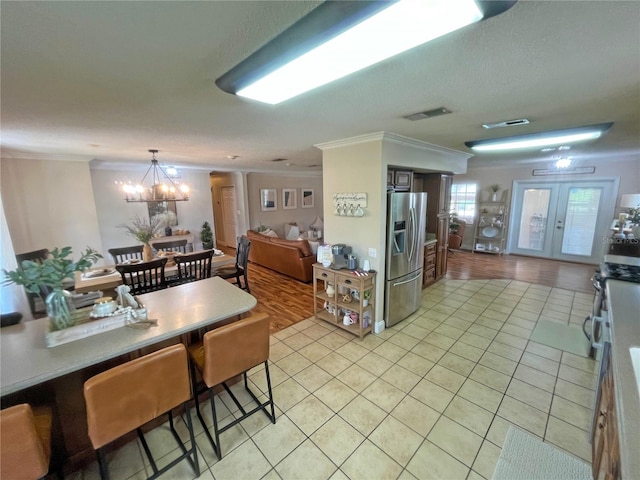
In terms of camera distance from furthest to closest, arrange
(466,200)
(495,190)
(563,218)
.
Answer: (466,200) → (495,190) → (563,218)

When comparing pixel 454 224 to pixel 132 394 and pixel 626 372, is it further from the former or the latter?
pixel 132 394

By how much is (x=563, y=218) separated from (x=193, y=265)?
8.41 metres

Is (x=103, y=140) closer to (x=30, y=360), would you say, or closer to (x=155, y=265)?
(x=155, y=265)

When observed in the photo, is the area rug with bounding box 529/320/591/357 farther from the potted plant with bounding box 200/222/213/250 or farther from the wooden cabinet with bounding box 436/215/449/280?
the potted plant with bounding box 200/222/213/250

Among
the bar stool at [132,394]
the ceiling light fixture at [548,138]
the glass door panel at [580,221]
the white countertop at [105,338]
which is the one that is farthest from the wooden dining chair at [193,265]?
the glass door panel at [580,221]

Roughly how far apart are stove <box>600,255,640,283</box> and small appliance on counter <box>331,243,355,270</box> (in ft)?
8.52

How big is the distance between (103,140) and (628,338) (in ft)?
16.2

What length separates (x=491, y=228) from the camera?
7359mm

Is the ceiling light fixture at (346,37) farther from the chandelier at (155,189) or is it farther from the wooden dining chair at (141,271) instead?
the chandelier at (155,189)

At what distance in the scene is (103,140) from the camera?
10.0 feet

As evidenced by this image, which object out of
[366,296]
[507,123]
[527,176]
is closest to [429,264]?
[366,296]

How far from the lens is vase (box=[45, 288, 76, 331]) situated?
157cm

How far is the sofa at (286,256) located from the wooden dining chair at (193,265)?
5.75 ft

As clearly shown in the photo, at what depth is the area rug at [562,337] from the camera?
3.00 m
